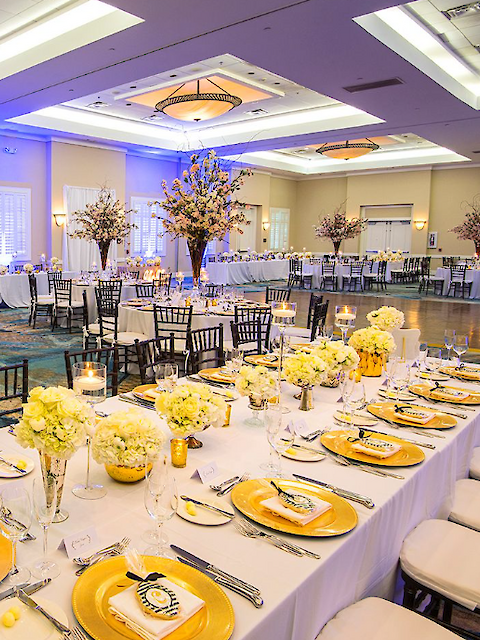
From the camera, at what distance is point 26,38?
332 inches

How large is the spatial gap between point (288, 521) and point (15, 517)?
2.58 feet

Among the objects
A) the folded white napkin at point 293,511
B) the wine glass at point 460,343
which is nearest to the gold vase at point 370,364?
the wine glass at point 460,343

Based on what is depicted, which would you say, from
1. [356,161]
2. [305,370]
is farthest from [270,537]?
[356,161]

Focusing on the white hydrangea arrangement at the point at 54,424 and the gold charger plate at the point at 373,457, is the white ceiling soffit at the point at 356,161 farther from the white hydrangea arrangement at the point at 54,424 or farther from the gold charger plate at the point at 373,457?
the white hydrangea arrangement at the point at 54,424

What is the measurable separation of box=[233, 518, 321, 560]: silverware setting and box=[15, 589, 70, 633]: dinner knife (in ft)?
1.93

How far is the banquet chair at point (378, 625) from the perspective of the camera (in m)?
1.66

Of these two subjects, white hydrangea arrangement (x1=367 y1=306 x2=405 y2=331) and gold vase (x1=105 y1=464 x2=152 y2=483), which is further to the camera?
white hydrangea arrangement (x1=367 y1=306 x2=405 y2=331)

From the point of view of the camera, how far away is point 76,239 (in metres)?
15.9

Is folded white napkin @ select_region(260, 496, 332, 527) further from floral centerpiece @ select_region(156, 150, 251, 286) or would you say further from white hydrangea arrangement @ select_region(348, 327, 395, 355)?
floral centerpiece @ select_region(156, 150, 251, 286)

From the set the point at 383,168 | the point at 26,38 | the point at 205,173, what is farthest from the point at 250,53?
the point at 383,168

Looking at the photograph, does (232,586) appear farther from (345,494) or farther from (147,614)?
(345,494)

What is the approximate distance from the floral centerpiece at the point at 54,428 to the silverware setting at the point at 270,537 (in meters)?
0.54

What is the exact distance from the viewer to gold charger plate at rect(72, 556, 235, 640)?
1236 millimetres

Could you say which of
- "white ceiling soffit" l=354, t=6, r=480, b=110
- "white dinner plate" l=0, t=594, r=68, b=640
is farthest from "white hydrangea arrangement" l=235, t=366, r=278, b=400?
"white ceiling soffit" l=354, t=6, r=480, b=110
